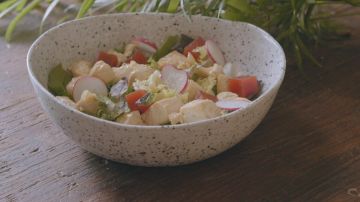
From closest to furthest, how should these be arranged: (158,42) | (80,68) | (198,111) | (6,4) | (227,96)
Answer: (198,111) → (227,96) → (80,68) → (158,42) → (6,4)

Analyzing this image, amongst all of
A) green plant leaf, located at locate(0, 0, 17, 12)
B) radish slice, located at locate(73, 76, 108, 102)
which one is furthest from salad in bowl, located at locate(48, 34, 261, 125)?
green plant leaf, located at locate(0, 0, 17, 12)

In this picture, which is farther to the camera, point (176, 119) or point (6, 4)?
point (6, 4)

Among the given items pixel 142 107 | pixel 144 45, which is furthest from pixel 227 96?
pixel 144 45

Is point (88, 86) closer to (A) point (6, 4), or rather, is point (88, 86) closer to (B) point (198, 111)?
(B) point (198, 111)

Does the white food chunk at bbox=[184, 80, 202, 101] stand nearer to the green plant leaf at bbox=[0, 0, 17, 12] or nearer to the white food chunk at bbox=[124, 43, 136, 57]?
the white food chunk at bbox=[124, 43, 136, 57]

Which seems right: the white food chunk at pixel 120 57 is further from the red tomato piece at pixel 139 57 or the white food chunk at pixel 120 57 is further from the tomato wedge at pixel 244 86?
the tomato wedge at pixel 244 86

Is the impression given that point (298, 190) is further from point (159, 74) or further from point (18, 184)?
point (18, 184)

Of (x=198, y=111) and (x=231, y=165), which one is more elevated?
(x=198, y=111)

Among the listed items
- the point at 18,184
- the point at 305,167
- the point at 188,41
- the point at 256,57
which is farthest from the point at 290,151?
the point at 18,184
